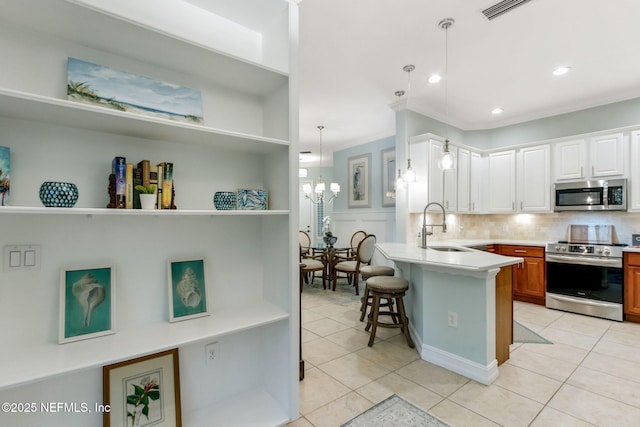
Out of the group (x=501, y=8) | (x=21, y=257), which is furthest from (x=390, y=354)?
(x=501, y=8)

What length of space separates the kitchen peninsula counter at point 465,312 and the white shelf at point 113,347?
1.46m

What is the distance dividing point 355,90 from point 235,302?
320cm

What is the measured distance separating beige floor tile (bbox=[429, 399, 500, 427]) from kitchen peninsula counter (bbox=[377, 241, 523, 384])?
0.44 m

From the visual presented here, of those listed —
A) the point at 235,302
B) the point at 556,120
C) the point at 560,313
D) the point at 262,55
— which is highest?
the point at 556,120

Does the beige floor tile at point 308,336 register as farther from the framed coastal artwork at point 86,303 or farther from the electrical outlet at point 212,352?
the framed coastal artwork at point 86,303

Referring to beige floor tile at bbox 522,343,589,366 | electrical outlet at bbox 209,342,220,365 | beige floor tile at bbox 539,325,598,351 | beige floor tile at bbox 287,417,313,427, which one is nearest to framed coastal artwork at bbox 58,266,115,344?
electrical outlet at bbox 209,342,220,365

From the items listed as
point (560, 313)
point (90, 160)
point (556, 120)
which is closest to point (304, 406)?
point (90, 160)

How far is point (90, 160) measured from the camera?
1.50 metres

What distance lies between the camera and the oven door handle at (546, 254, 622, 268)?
3.66 metres

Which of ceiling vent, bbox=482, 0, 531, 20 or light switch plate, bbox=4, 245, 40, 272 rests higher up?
ceiling vent, bbox=482, 0, 531, 20

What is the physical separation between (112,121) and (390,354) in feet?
9.04

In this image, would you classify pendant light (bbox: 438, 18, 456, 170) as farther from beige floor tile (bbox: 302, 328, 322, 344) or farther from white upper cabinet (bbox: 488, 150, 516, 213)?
beige floor tile (bbox: 302, 328, 322, 344)

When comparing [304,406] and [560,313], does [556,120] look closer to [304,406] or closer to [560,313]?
[560,313]

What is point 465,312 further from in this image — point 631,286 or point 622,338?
point 631,286
